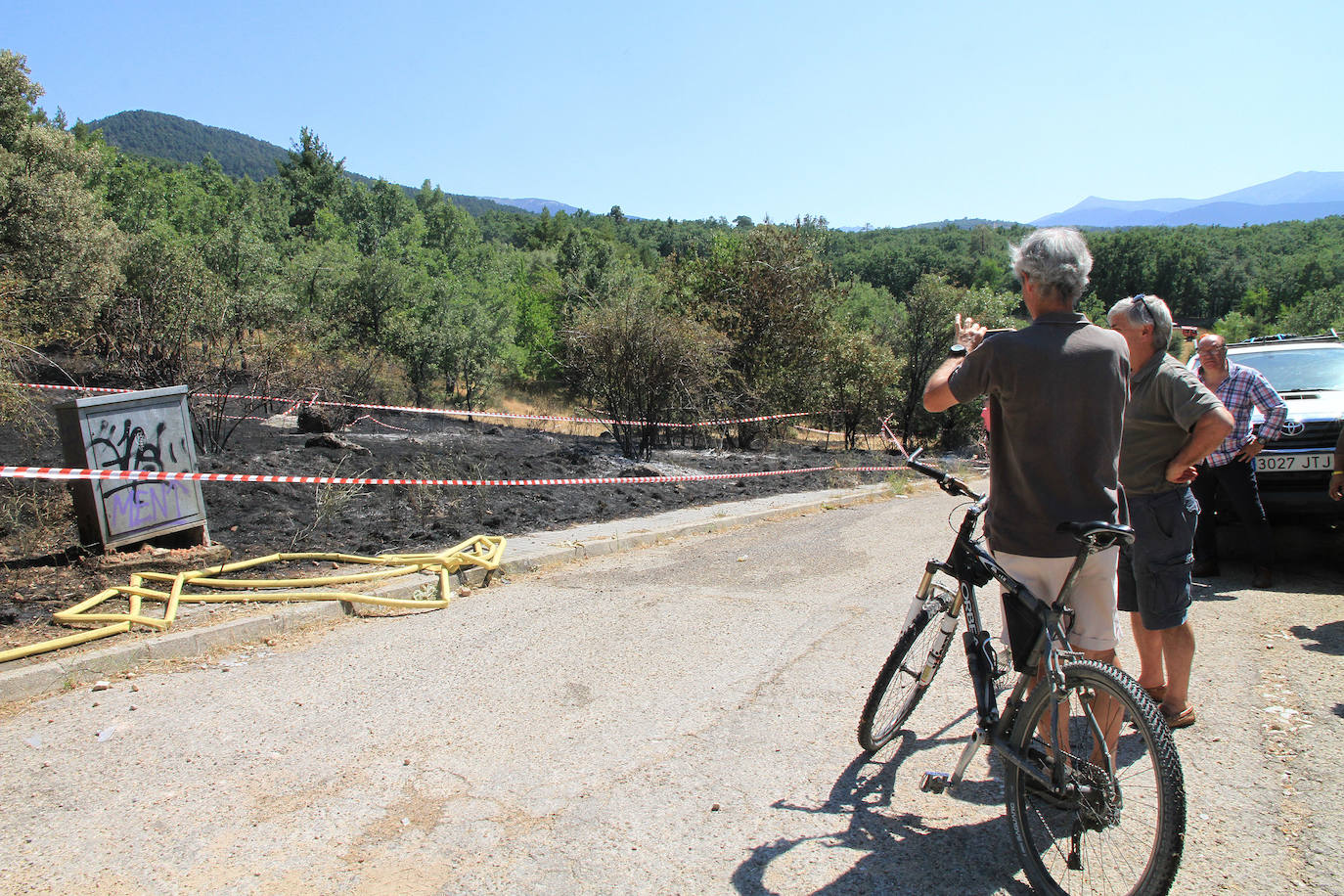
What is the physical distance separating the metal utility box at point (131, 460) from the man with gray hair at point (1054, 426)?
6.05 meters

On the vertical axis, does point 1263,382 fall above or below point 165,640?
above

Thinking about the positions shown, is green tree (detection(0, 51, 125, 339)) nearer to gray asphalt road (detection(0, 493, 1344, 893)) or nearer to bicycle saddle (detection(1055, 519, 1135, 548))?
gray asphalt road (detection(0, 493, 1344, 893))

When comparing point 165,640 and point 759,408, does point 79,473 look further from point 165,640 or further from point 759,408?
point 759,408

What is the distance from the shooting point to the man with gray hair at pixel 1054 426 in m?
2.87

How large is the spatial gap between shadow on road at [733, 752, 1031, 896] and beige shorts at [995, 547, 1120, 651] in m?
0.81

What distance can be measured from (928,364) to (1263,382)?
1873 cm

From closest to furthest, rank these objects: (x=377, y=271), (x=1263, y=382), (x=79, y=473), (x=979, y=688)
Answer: (x=979, y=688) < (x=79, y=473) < (x=1263, y=382) < (x=377, y=271)

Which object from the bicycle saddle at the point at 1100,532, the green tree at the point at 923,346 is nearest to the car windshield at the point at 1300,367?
the bicycle saddle at the point at 1100,532

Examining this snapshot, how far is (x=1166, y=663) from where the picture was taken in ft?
12.9

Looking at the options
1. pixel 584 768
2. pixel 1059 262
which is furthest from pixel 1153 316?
pixel 584 768

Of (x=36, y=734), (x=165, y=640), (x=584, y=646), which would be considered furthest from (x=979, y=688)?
(x=165, y=640)

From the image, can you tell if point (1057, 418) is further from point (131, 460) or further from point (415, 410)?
point (415, 410)

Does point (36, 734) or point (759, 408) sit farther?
point (759, 408)

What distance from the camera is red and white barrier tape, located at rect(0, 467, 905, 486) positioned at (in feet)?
19.3
